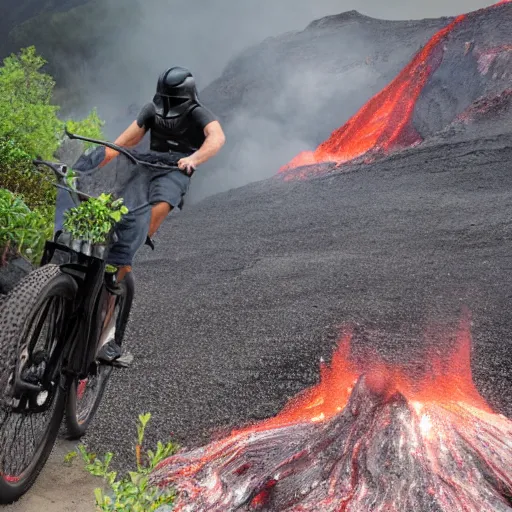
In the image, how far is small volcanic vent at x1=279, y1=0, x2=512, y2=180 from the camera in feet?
50.7

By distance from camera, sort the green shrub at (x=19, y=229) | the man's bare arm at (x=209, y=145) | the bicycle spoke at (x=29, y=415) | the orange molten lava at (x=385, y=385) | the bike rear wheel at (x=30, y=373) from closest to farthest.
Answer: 1. the bike rear wheel at (x=30, y=373)
2. the bicycle spoke at (x=29, y=415)
3. the man's bare arm at (x=209, y=145)
4. the orange molten lava at (x=385, y=385)
5. the green shrub at (x=19, y=229)

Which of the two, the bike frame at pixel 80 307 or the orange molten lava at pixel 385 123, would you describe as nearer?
the bike frame at pixel 80 307

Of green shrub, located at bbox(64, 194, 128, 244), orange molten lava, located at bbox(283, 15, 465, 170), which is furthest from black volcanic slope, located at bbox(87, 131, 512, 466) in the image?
orange molten lava, located at bbox(283, 15, 465, 170)

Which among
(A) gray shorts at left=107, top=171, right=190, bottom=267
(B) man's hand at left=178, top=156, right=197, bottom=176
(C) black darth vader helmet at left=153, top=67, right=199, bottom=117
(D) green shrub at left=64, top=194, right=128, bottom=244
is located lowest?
(D) green shrub at left=64, top=194, right=128, bottom=244

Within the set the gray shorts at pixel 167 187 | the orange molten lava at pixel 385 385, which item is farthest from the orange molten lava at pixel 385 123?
the gray shorts at pixel 167 187

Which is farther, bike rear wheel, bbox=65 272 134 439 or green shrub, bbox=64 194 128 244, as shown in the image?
bike rear wheel, bbox=65 272 134 439

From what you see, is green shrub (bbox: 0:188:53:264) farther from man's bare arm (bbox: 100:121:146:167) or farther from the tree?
man's bare arm (bbox: 100:121:146:167)

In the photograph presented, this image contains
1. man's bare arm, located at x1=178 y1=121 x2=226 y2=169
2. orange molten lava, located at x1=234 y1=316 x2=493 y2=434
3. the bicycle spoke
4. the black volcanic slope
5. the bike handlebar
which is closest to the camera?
the bicycle spoke

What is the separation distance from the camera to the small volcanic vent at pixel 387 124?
1545 centimetres

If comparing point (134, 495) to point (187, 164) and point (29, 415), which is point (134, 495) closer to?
point (29, 415)

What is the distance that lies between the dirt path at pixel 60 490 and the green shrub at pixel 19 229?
9.77 feet

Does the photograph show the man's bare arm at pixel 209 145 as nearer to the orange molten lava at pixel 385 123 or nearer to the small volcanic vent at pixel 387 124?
the small volcanic vent at pixel 387 124

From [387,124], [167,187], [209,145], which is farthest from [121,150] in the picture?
[387,124]

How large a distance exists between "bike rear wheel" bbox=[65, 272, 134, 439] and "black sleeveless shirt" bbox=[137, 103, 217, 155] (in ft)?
2.84
